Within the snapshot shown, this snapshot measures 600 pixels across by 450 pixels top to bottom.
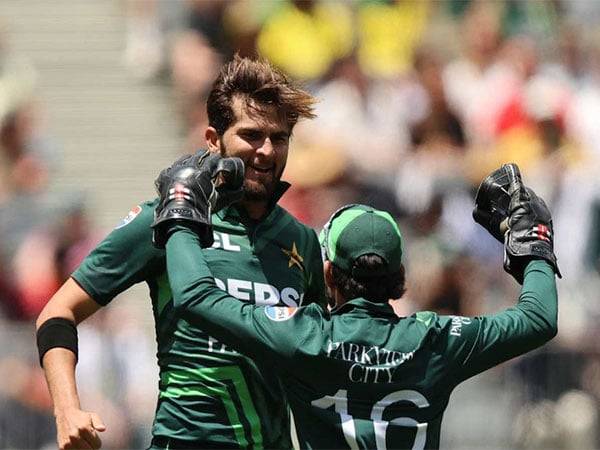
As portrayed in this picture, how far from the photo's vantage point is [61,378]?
435cm

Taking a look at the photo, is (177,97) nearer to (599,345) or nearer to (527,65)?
(527,65)

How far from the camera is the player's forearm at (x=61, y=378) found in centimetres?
426

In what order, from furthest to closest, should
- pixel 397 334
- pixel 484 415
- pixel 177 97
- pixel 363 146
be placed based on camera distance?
pixel 177 97 → pixel 363 146 → pixel 484 415 → pixel 397 334

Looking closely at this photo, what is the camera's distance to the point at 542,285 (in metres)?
3.88

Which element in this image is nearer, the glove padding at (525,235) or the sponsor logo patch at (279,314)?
the sponsor logo patch at (279,314)

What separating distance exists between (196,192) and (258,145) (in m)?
0.87

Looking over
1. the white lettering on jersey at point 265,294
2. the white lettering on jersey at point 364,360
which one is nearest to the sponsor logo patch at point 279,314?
the white lettering on jersey at point 364,360

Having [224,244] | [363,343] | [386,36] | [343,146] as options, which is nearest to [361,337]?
[363,343]

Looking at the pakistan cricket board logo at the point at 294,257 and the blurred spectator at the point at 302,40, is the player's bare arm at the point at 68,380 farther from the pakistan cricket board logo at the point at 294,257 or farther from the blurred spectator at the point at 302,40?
the blurred spectator at the point at 302,40

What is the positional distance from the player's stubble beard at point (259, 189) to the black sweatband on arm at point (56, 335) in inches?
28.5

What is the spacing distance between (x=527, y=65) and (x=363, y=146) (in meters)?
1.44

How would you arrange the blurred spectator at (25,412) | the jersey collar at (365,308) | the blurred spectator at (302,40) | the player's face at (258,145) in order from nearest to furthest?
the jersey collar at (365,308) < the player's face at (258,145) < the blurred spectator at (25,412) < the blurred spectator at (302,40)

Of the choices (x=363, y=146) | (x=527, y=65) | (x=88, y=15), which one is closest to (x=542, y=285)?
(x=363, y=146)

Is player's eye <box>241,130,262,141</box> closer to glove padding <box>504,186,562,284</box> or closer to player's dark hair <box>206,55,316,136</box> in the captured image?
player's dark hair <box>206,55,316,136</box>
